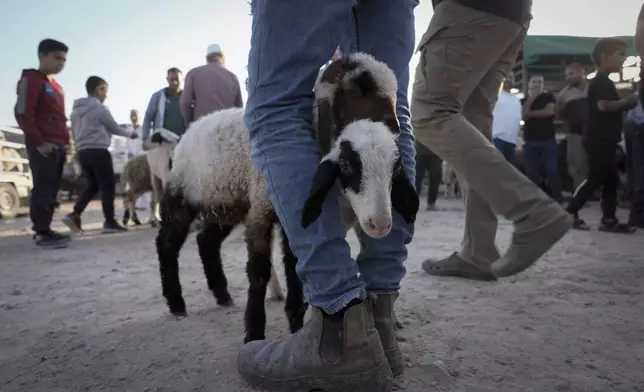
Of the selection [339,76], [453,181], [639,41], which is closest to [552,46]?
[453,181]

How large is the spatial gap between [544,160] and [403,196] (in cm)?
619

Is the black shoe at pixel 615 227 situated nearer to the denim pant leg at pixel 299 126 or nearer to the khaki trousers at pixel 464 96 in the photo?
the khaki trousers at pixel 464 96

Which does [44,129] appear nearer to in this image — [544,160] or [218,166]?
[218,166]

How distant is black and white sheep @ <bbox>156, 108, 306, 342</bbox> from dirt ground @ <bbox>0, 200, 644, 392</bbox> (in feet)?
0.51

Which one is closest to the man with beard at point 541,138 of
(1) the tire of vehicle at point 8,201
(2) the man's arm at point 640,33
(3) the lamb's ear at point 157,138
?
(2) the man's arm at point 640,33

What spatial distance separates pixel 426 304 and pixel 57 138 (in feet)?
16.1

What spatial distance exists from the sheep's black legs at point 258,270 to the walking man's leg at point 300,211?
1.26ft

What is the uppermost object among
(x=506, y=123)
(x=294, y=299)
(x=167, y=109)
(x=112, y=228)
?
(x=167, y=109)

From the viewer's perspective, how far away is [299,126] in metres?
1.44

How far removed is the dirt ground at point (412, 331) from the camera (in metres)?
1.55

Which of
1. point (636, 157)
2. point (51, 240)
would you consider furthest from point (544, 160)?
point (51, 240)

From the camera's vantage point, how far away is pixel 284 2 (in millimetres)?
1388

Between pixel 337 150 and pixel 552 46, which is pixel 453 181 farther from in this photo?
pixel 337 150

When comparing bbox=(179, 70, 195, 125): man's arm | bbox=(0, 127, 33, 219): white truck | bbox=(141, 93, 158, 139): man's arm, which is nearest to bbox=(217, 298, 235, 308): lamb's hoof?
bbox=(179, 70, 195, 125): man's arm
